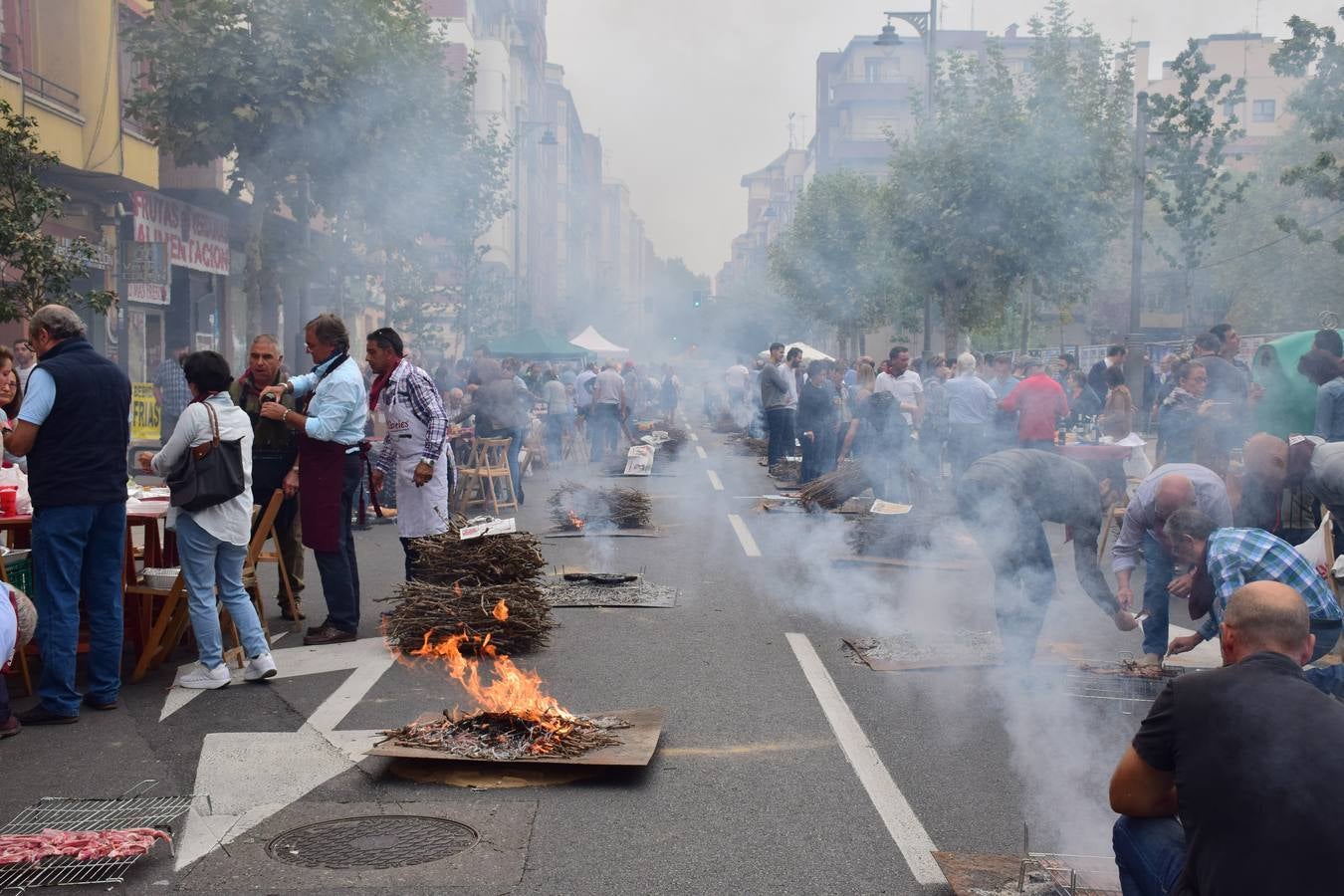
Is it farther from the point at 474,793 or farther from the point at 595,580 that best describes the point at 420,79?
the point at 474,793

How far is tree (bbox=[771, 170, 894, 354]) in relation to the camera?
47875 millimetres

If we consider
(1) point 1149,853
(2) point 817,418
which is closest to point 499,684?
(1) point 1149,853

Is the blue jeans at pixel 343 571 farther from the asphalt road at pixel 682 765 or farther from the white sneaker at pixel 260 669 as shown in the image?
the white sneaker at pixel 260 669

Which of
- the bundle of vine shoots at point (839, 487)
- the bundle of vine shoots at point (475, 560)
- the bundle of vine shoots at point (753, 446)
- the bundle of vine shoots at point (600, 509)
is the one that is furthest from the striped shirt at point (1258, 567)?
the bundle of vine shoots at point (753, 446)

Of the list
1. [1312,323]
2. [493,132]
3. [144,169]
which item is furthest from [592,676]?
[1312,323]

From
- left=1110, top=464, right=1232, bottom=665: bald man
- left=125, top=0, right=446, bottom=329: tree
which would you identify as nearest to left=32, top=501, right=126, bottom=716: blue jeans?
left=1110, top=464, right=1232, bottom=665: bald man

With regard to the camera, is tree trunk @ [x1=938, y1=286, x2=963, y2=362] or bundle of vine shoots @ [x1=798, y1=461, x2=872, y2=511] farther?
tree trunk @ [x1=938, y1=286, x2=963, y2=362]

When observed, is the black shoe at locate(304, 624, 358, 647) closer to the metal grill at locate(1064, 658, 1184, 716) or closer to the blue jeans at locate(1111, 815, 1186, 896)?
the metal grill at locate(1064, 658, 1184, 716)

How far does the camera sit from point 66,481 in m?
5.84

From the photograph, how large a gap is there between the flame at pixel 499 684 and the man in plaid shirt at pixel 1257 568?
263 cm

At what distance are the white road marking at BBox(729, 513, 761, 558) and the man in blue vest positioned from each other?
638 cm

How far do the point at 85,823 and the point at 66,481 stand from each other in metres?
1.98

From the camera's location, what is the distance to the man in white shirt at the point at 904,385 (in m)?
15.8

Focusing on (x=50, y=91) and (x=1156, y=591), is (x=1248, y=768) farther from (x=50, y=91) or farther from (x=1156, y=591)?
(x=50, y=91)
